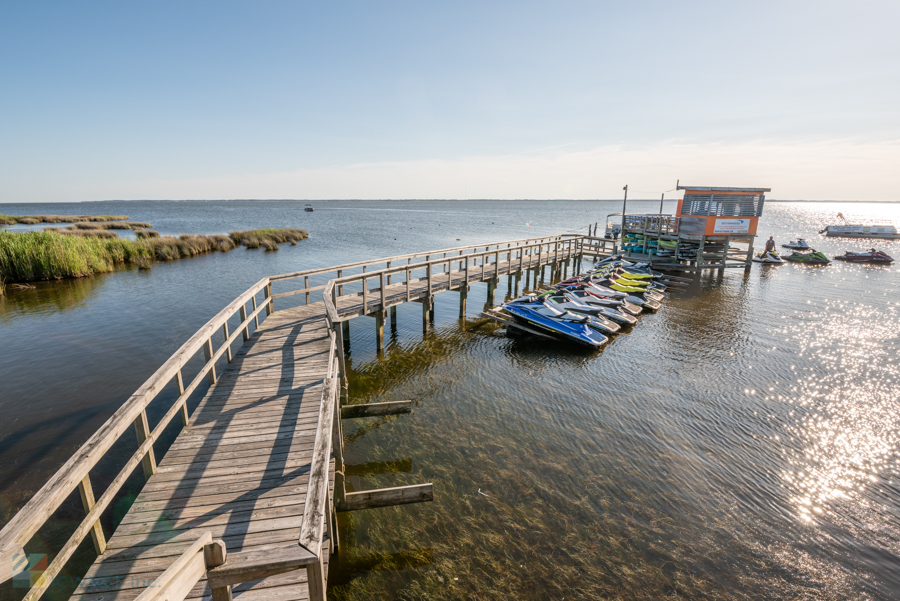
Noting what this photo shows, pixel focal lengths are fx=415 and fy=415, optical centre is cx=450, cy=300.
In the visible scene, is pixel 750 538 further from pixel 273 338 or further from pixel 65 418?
pixel 65 418

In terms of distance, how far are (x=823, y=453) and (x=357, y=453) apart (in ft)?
30.7

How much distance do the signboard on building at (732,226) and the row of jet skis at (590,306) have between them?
25.7 feet

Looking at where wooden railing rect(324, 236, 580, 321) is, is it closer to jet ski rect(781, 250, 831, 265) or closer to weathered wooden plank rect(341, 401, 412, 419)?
weathered wooden plank rect(341, 401, 412, 419)

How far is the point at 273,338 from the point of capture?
31.2 ft

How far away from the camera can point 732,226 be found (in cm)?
2678

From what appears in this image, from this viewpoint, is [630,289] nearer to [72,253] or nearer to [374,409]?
[374,409]

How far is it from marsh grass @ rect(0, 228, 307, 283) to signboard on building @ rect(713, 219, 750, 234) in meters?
36.6

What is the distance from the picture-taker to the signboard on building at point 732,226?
87.1ft

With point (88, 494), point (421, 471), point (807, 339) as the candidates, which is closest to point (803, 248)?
point (807, 339)

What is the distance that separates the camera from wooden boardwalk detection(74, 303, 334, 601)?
12.4 feet

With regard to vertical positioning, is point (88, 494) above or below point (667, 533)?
above

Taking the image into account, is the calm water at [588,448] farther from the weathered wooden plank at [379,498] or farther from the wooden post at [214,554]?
the wooden post at [214,554]

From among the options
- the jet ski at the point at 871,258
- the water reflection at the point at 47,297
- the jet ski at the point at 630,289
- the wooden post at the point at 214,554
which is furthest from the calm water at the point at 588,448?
the jet ski at the point at 871,258

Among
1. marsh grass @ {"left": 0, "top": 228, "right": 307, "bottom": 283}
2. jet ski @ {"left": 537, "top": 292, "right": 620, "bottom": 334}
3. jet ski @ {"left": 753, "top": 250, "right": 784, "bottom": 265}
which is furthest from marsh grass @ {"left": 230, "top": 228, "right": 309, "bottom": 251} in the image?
jet ski @ {"left": 753, "top": 250, "right": 784, "bottom": 265}
